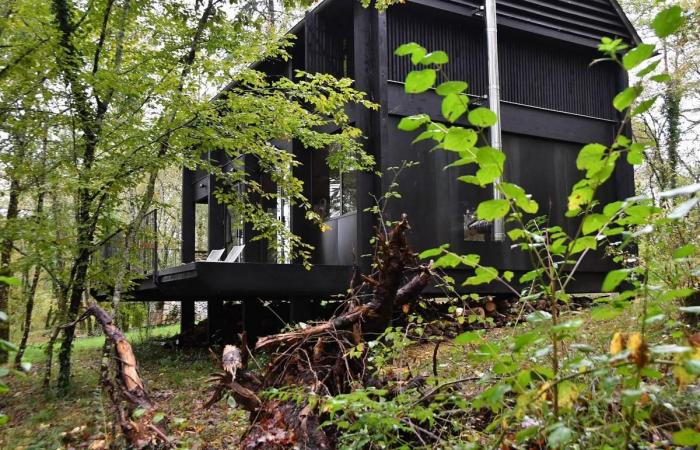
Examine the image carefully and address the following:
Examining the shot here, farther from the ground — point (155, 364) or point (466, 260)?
point (466, 260)

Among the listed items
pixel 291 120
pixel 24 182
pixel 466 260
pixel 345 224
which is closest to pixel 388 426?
pixel 466 260

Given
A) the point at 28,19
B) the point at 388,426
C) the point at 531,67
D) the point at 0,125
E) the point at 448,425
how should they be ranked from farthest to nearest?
the point at 531,67 < the point at 0,125 < the point at 28,19 < the point at 448,425 < the point at 388,426

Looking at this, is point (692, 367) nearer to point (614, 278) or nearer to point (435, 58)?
point (614, 278)

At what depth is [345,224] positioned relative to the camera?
10.0 metres

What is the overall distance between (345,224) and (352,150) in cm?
294

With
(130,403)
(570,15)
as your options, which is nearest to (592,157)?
(130,403)

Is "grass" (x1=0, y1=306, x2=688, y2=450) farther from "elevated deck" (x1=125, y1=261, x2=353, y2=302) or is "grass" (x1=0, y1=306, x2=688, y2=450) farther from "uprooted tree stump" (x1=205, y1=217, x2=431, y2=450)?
"elevated deck" (x1=125, y1=261, x2=353, y2=302)

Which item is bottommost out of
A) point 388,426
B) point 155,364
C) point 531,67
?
point 155,364

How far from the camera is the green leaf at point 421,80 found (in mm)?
1338

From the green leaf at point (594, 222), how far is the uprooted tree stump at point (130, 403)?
2.30 metres

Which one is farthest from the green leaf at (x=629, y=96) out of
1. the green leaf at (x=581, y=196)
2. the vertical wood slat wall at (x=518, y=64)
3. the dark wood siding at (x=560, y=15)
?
the dark wood siding at (x=560, y=15)

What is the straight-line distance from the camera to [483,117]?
1389 mm

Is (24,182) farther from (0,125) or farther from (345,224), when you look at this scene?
(345,224)

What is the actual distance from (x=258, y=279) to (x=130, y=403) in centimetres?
499
